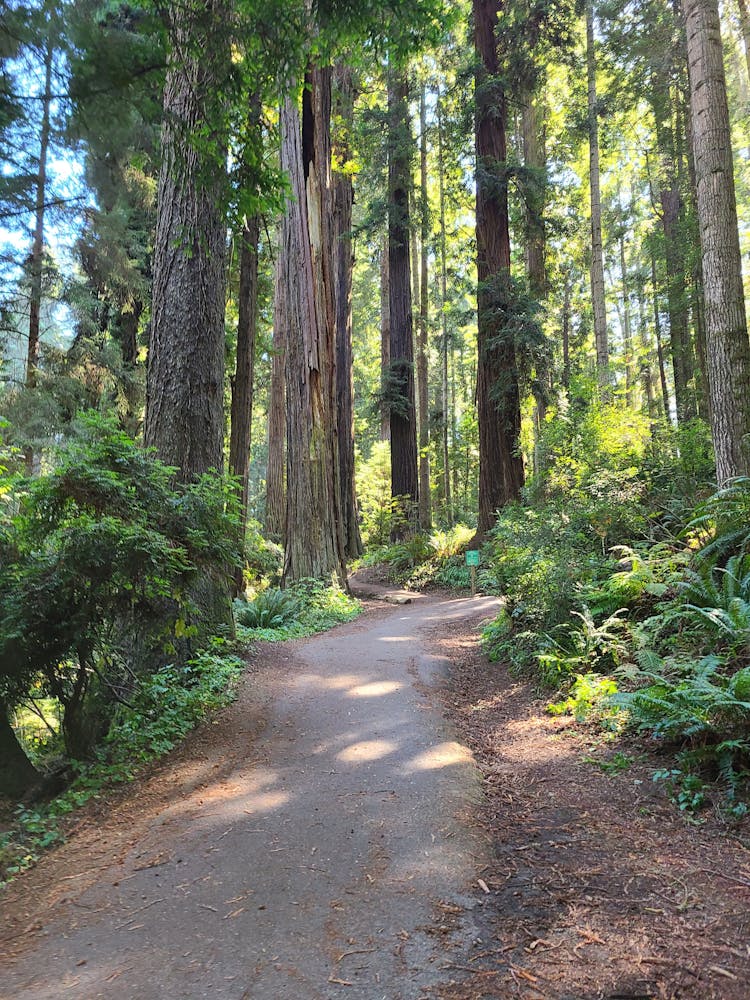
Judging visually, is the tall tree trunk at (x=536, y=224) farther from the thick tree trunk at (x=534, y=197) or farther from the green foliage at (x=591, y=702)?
the green foliage at (x=591, y=702)

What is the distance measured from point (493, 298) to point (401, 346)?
5.41 metres

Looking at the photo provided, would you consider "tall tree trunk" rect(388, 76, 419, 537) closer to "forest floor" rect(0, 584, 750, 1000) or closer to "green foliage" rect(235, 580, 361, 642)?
"green foliage" rect(235, 580, 361, 642)

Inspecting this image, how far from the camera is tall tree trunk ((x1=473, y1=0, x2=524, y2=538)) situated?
15266mm

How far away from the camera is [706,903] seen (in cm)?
258

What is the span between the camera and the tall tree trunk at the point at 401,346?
1903 centimetres

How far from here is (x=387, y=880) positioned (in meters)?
2.95

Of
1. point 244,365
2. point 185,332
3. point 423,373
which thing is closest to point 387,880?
point 185,332

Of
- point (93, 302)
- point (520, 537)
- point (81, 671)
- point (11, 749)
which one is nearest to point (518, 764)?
point (81, 671)

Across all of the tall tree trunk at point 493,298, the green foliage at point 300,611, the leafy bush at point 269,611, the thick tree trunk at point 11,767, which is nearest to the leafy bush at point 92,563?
the thick tree trunk at point 11,767

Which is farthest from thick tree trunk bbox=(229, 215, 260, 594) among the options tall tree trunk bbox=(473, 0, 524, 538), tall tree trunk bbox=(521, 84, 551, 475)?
tall tree trunk bbox=(521, 84, 551, 475)

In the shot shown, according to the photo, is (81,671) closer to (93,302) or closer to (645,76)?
(93,302)

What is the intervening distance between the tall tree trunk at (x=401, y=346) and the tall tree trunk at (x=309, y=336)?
662 centimetres

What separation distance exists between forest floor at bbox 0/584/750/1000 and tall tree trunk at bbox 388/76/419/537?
15298 mm

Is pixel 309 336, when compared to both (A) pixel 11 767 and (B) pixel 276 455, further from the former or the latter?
(A) pixel 11 767
